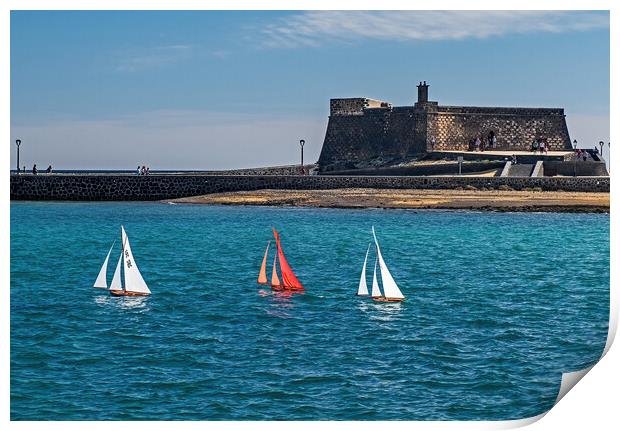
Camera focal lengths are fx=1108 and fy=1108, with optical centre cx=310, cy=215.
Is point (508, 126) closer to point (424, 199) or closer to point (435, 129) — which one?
point (435, 129)

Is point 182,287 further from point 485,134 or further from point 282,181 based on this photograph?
point 485,134

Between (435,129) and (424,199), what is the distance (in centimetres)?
2068

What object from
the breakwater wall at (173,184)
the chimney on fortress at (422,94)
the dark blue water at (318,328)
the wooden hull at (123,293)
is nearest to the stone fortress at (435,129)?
the chimney on fortress at (422,94)

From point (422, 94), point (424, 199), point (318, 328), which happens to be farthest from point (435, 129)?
point (318, 328)

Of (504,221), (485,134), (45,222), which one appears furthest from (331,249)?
(485,134)

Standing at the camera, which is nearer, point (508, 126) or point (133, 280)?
point (133, 280)

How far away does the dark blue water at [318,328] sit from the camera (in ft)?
61.3

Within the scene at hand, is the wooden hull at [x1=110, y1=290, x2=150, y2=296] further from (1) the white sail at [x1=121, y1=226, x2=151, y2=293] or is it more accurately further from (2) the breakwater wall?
(2) the breakwater wall

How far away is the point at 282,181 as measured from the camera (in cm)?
6256

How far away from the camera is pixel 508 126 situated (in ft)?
255

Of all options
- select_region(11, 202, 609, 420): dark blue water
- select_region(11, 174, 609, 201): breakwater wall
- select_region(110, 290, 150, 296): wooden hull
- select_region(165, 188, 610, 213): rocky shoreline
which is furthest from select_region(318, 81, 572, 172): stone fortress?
select_region(110, 290, 150, 296): wooden hull

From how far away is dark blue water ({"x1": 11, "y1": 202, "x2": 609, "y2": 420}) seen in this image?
18672mm

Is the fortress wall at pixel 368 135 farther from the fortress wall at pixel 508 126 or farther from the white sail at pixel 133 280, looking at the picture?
the white sail at pixel 133 280

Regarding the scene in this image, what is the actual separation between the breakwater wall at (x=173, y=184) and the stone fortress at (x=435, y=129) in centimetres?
1526
